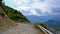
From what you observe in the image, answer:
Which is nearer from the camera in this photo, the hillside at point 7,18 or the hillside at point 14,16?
the hillside at point 7,18

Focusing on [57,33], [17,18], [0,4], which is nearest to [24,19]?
[17,18]

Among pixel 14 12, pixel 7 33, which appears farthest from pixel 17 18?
→ pixel 7 33

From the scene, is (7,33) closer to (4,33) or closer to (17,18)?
(4,33)

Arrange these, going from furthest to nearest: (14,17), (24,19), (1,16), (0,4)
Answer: (24,19) → (14,17) → (0,4) → (1,16)

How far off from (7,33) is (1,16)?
13.0 m

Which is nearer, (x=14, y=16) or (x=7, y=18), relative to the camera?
(x=7, y=18)

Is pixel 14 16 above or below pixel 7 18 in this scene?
below

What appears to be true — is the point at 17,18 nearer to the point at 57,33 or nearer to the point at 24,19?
the point at 24,19

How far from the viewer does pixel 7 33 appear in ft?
75.3

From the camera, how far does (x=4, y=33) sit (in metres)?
22.8

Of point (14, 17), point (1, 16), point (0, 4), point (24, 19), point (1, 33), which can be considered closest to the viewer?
point (1, 33)

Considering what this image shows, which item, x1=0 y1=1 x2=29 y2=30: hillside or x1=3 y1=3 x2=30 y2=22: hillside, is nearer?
x1=0 y1=1 x2=29 y2=30: hillside

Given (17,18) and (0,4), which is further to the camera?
(17,18)

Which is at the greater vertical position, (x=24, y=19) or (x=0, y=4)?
(x=0, y=4)
